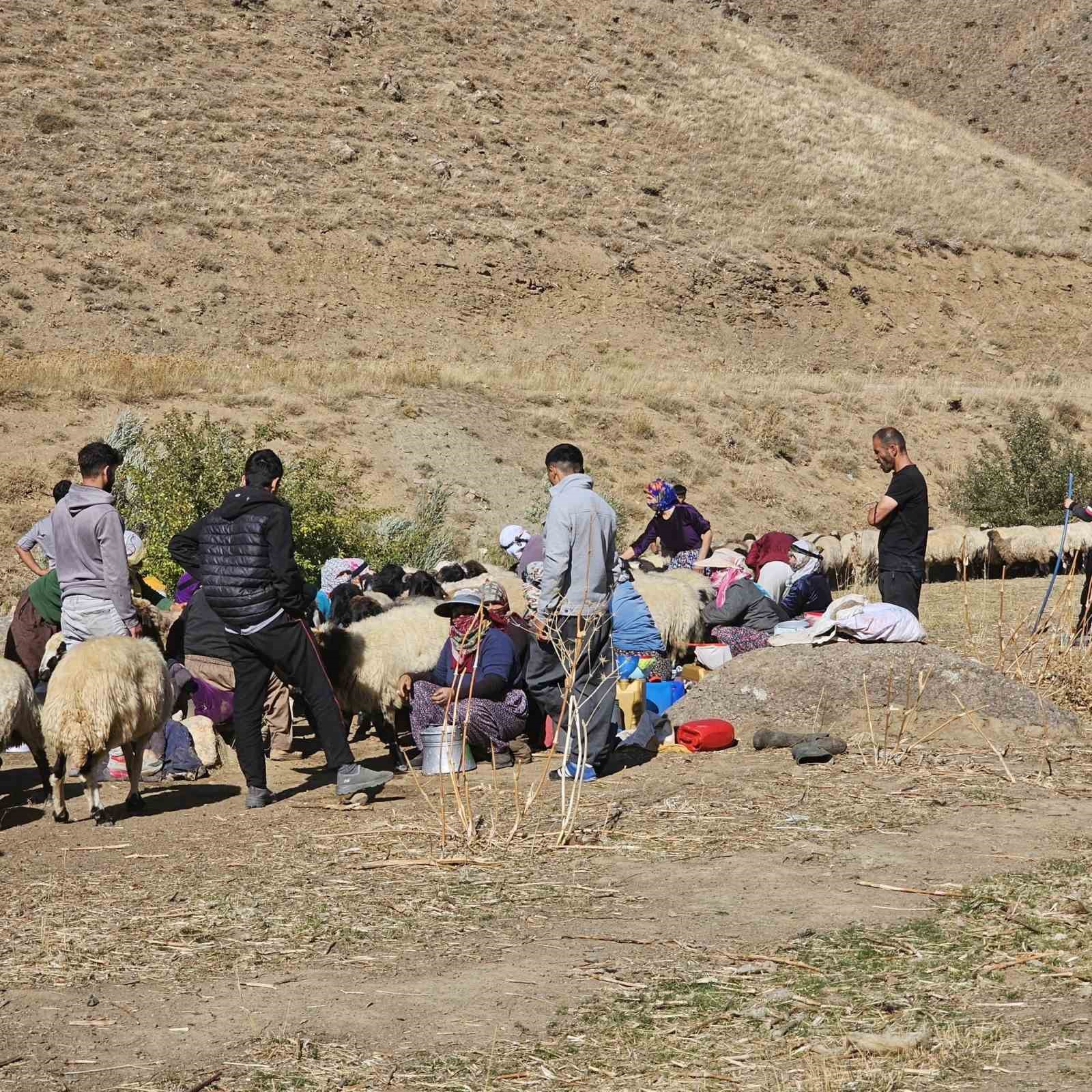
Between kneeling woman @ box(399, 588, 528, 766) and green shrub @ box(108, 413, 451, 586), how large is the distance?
534cm

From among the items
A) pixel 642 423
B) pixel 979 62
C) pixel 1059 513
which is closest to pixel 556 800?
pixel 1059 513

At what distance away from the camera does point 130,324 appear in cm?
3012

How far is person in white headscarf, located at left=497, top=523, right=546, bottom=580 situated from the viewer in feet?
30.9

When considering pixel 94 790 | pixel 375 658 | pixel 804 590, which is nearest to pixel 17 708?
pixel 94 790

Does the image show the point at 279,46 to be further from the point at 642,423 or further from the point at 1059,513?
the point at 1059,513

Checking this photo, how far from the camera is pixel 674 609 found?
33.6 ft

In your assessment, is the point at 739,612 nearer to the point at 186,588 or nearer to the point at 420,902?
the point at 186,588

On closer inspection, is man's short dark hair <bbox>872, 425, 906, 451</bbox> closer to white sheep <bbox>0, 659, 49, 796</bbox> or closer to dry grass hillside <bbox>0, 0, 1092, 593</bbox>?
white sheep <bbox>0, 659, 49, 796</bbox>

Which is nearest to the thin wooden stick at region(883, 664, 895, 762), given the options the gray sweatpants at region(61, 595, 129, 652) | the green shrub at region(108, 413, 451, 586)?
the gray sweatpants at region(61, 595, 129, 652)

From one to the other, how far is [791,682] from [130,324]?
25.1 meters

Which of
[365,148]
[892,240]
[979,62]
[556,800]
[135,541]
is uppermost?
[979,62]

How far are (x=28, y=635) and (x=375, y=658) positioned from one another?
2.11 meters

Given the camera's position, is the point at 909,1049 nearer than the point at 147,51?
Yes

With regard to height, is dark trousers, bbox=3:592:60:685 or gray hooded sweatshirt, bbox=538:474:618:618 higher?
gray hooded sweatshirt, bbox=538:474:618:618
